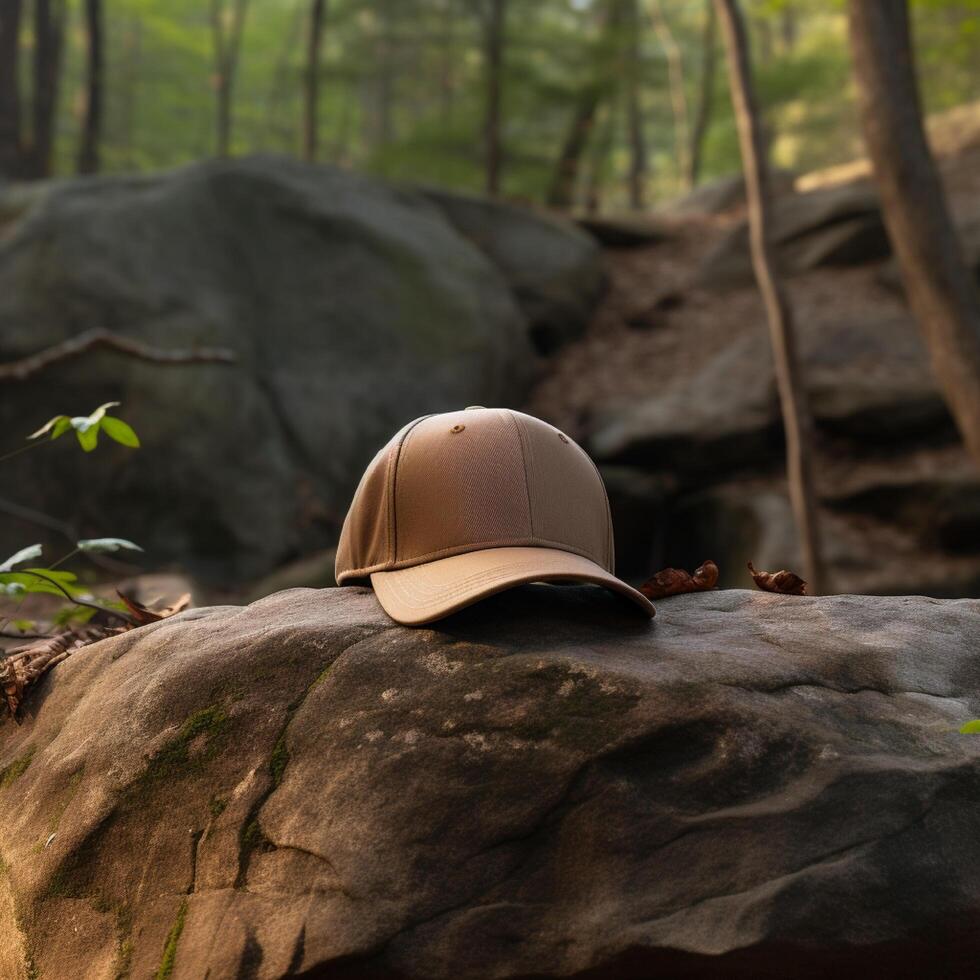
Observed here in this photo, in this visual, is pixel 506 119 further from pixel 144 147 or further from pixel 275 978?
pixel 275 978

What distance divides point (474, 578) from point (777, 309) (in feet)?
25.3

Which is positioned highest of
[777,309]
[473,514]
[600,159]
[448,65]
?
[448,65]

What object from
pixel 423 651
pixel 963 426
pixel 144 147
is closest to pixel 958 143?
pixel 963 426

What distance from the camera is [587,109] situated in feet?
54.1

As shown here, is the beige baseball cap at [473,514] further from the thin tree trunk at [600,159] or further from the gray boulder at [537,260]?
the thin tree trunk at [600,159]

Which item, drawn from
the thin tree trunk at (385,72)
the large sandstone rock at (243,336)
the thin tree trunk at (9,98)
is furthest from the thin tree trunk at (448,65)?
the large sandstone rock at (243,336)

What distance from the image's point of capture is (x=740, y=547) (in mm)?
10344

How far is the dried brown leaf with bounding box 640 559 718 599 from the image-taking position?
9.46ft

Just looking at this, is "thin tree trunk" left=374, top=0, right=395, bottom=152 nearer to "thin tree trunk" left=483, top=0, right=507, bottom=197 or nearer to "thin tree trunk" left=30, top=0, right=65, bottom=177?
"thin tree trunk" left=483, top=0, right=507, bottom=197

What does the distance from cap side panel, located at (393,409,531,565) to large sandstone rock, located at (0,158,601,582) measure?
282 inches

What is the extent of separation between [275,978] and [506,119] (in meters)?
16.5

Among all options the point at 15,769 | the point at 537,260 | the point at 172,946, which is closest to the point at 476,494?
the point at 172,946

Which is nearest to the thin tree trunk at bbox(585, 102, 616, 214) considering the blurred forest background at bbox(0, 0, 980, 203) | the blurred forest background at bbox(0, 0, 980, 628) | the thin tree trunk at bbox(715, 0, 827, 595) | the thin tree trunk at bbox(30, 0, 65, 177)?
the blurred forest background at bbox(0, 0, 980, 203)

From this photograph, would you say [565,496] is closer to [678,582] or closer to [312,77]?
[678,582]
